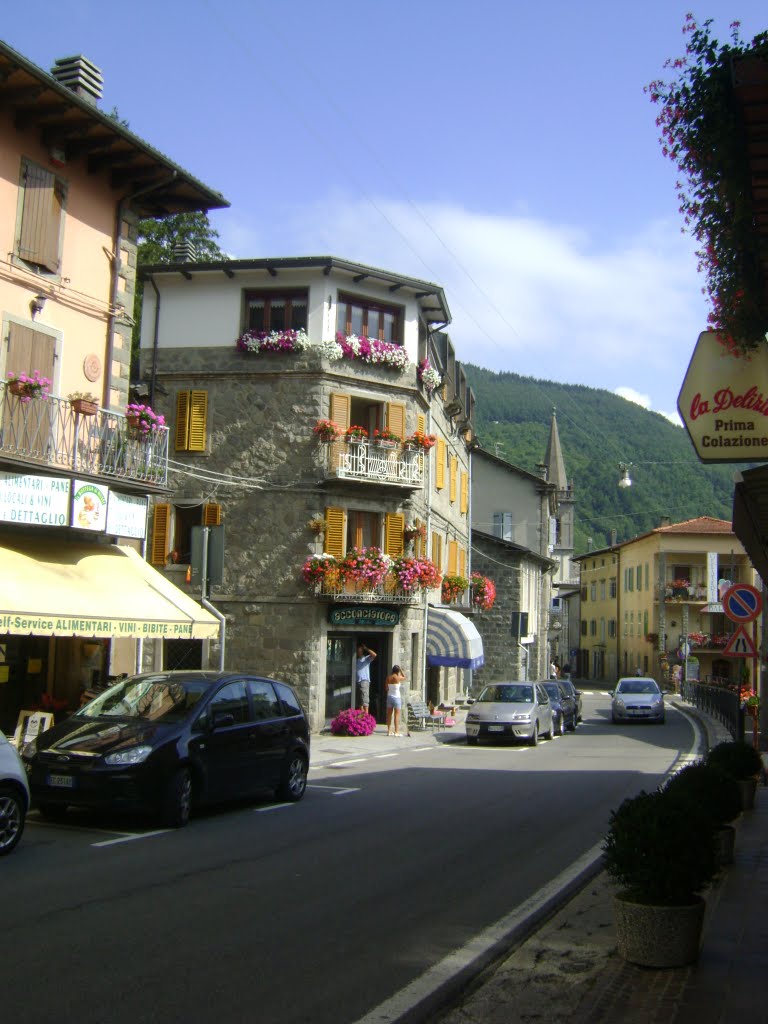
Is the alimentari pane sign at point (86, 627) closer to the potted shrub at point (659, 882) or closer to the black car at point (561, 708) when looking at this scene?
the potted shrub at point (659, 882)

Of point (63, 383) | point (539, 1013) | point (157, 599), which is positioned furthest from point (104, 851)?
point (63, 383)

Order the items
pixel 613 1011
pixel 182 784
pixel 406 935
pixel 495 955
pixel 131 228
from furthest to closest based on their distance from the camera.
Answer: pixel 131 228, pixel 182 784, pixel 406 935, pixel 495 955, pixel 613 1011

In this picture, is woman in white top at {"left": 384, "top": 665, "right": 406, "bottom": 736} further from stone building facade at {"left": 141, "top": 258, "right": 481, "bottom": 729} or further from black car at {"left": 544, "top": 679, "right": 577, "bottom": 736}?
black car at {"left": 544, "top": 679, "right": 577, "bottom": 736}

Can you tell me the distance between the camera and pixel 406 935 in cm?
717

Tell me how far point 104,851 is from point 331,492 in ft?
60.6

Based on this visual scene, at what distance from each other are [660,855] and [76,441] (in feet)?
43.3

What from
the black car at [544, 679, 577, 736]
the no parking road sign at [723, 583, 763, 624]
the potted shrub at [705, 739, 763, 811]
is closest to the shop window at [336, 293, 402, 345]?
the black car at [544, 679, 577, 736]

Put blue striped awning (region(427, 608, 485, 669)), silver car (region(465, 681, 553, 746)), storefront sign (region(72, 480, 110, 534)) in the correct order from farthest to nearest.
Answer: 1. blue striped awning (region(427, 608, 485, 669))
2. silver car (region(465, 681, 553, 746))
3. storefront sign (region(72, 480, 110, 534))

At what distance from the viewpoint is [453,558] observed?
1501 inches

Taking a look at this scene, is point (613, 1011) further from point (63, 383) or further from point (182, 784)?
point (63, 383)

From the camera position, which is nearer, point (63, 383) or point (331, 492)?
point (63, 383)

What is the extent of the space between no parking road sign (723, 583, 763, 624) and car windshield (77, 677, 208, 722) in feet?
27.0

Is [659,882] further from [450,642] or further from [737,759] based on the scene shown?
[450,642]

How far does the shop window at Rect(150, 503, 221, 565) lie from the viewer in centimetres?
2834
